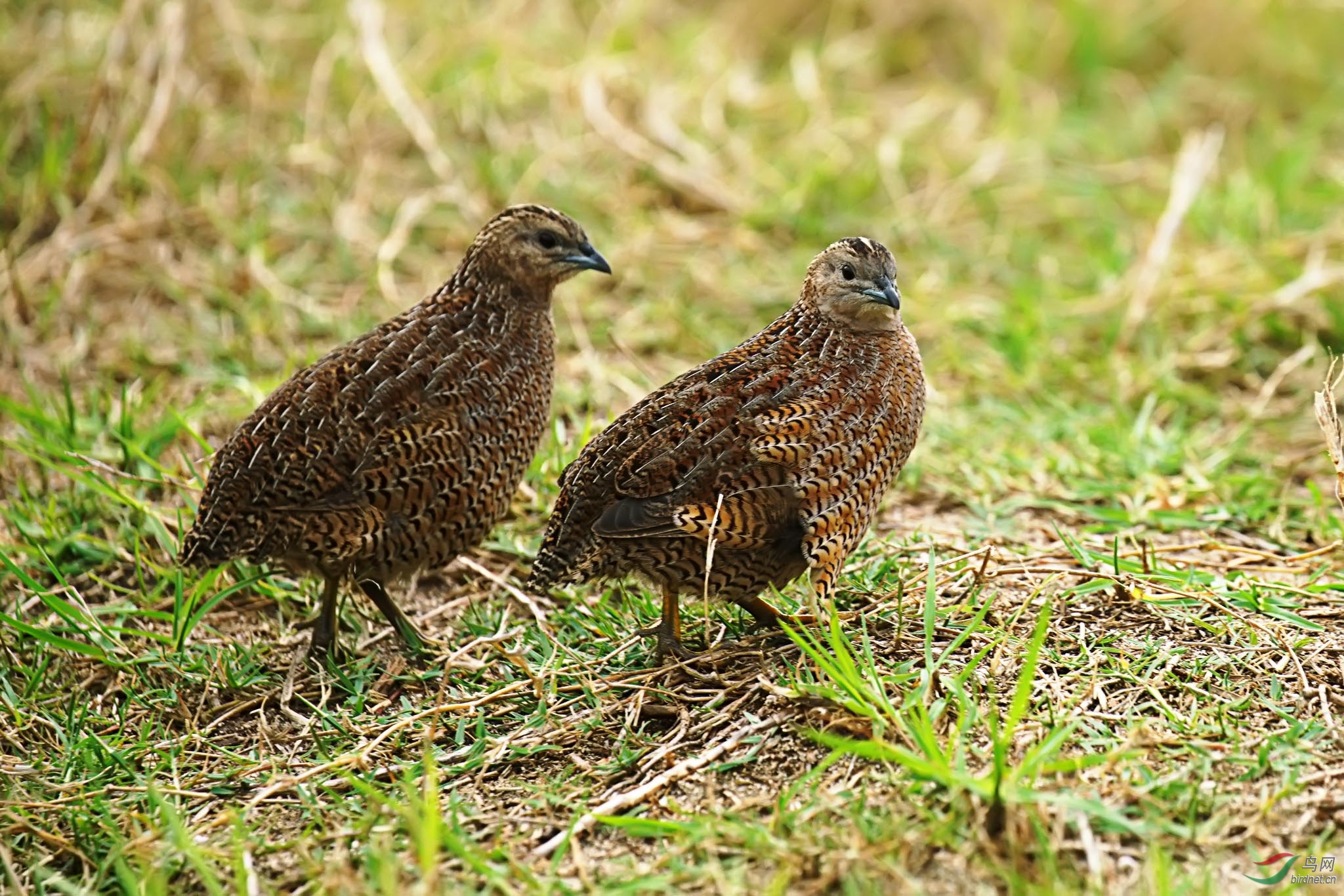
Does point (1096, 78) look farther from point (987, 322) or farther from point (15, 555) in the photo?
point (15, 555)

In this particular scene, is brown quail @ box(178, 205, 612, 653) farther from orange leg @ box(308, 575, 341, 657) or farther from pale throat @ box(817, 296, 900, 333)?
pale throat @ box(817, 296, 900, 333)

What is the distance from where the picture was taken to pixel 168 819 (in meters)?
3.52

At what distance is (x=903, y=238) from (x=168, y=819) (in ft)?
18.5

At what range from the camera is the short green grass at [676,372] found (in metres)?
3.58

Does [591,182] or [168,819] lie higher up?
[591,182]

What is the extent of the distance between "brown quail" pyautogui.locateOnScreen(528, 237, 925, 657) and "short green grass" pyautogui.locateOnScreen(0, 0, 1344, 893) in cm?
27

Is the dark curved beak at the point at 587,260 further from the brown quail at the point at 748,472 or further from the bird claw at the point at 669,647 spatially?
the bird claw at the point at 669,647

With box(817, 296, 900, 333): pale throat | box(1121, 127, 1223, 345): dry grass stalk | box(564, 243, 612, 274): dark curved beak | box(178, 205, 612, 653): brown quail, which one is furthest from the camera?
box(1121, 127, 1223, 345): dry grass stalk

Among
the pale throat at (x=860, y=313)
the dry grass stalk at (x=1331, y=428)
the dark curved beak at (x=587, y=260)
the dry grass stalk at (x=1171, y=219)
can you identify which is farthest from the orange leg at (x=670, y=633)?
the dry grass stalk at (x=1171, y=219)

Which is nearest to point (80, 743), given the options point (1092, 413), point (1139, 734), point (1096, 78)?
point (1139, 734)

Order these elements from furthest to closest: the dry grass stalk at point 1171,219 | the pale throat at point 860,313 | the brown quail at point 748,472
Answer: the dry grass stalk at point 1171,219 → the pale throat at point 860,313 → the brown quail at point 748,472

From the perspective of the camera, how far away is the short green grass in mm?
3578

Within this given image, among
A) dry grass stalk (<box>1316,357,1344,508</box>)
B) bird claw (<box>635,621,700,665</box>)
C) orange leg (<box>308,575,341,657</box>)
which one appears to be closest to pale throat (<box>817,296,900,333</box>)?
bird claw (<box>635,621,700,665</box>)

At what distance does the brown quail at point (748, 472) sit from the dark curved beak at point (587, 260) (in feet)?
2.92
